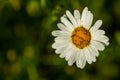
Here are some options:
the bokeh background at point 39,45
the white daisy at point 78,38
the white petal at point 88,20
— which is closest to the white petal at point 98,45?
the white daisy at point 78,38

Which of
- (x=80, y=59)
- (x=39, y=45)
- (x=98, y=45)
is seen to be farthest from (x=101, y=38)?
(x=39, y=45)

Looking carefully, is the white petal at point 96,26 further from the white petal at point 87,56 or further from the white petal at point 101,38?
the white petal at point 87,56

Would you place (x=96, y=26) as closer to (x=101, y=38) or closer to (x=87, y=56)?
(x=101, y=38)

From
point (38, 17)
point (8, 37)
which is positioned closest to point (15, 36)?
point (8, 37)

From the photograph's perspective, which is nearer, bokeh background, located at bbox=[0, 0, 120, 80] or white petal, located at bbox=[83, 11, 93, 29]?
white petal, located at bbox=[83, 11, 93, 29]

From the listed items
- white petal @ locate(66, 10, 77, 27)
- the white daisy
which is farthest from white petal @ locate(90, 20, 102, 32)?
white petal @ locate(66, 10, 77, 27)

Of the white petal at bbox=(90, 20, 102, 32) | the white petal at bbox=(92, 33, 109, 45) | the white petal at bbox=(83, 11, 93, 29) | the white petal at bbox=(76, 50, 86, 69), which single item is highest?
the white petal at bbox=(83, 11, 93, 29)

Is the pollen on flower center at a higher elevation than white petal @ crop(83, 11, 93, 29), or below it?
below

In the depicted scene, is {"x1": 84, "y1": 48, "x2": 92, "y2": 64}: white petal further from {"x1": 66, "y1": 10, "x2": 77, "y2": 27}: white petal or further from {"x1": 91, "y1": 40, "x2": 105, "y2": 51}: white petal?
{"x1": 66, "y1": 10, "x2": 77, "y2": 27}: white petal

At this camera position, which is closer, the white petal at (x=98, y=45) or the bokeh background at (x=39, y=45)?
the white petal at (x=98, y=45)
